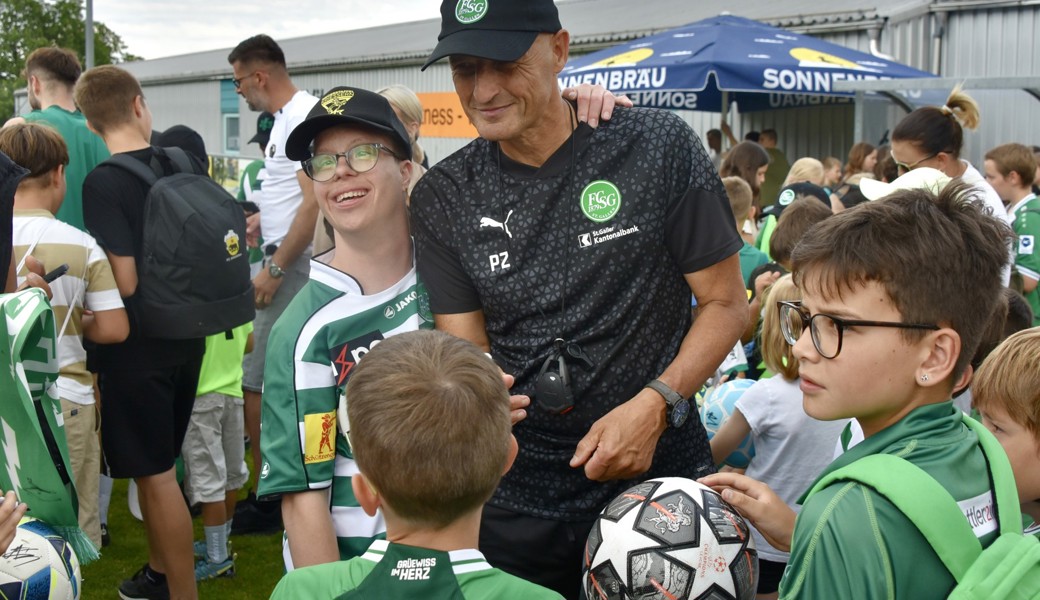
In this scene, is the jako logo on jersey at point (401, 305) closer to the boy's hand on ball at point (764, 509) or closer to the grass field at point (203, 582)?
the boy's hand on ball at point (764, 509)

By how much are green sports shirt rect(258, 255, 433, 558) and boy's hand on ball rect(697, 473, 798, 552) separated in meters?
0.99

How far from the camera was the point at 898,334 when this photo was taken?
199 centimetres

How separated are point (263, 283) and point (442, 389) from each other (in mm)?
4691

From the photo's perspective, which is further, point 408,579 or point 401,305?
point 401,305

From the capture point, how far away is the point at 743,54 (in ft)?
33.6

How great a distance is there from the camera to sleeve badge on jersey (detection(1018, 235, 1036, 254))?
6.59 meters

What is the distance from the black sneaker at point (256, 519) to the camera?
6.55 meters

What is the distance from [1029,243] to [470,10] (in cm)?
521

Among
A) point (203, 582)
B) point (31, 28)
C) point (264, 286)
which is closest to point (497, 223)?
point (203, 582)

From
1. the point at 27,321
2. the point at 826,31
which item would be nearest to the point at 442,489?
the point at 27,321

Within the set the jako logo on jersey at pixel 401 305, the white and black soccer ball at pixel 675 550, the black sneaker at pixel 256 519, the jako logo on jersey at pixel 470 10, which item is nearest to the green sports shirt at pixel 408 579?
the white and black soccer ball at pixel 675 550

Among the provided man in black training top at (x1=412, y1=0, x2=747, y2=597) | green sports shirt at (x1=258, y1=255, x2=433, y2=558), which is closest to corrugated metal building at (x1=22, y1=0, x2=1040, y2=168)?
man in black training top at (x1=412, y1=0, x2=747, y2=597)

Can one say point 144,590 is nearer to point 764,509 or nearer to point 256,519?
point 256,519

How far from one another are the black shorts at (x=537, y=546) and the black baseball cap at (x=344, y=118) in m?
1.16
